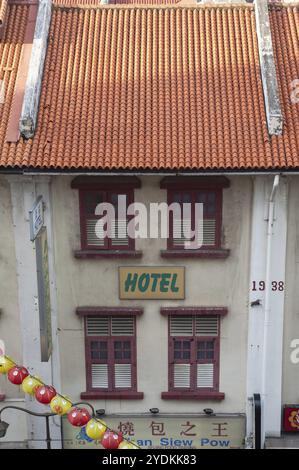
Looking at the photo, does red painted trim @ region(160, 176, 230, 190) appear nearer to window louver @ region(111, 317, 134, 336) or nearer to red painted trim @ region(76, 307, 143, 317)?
red painted trim @ region(76, 307, 143, 317)

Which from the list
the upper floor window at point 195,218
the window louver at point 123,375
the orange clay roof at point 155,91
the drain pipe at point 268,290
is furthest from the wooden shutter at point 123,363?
the orange clay roof at point 155,91

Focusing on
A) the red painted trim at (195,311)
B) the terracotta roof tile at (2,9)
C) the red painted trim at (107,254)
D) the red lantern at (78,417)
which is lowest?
the red lantern at (78,417)

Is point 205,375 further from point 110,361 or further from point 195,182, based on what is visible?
point 195,182

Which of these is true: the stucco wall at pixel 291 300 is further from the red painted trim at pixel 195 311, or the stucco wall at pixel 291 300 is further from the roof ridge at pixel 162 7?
the roof ridge at pixel 162 7

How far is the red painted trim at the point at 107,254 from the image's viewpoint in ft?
49.4

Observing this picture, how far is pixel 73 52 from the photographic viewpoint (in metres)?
16.5

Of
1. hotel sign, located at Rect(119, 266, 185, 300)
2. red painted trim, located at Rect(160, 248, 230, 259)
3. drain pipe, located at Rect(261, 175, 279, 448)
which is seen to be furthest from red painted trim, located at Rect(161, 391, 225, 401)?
red painted trim, located at Rect(160, 248, 230, 259)

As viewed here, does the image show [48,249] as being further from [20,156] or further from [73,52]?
[73,52]

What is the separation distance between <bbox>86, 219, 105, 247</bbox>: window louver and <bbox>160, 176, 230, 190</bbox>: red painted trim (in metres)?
2.01

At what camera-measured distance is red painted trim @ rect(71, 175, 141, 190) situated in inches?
577

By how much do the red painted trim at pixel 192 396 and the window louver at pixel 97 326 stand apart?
7.76 feet

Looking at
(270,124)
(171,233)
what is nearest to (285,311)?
(171,233)

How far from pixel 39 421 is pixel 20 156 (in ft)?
23.7

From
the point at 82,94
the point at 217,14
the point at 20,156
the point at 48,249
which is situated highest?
the point at 217,14
